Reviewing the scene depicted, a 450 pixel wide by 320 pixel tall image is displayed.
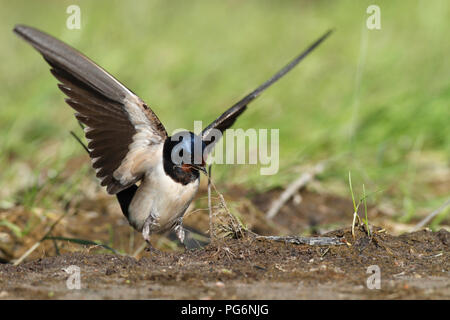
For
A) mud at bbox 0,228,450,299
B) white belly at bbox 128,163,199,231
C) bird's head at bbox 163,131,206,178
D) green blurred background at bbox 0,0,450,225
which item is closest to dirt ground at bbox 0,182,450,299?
mud at bbox 0,228,450,299

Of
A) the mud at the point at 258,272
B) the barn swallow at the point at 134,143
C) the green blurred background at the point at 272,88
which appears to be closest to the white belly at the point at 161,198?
the barn swallow at the point at 134,143

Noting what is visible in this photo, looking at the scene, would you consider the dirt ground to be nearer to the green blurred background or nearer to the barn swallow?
the barn swallow

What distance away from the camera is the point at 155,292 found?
2959 millimetres

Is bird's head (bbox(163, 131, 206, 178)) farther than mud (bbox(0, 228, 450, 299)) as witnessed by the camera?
Yes

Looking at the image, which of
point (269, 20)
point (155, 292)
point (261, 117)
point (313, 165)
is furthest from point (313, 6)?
point (155, 292)

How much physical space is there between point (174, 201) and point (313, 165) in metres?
2.72

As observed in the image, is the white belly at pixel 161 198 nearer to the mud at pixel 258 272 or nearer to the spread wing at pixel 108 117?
the spread wing at pixel 108 117

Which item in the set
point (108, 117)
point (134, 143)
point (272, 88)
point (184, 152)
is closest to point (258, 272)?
point (184, 152)

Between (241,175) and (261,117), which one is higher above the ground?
(261,117)

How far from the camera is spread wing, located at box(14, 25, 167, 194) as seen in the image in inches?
138

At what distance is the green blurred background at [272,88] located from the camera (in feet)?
20.6

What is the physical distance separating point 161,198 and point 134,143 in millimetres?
341

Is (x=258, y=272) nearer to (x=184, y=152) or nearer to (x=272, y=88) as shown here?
(x=184, y=152)
